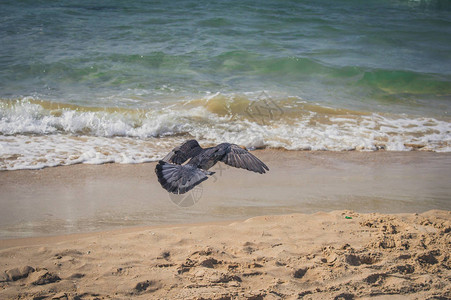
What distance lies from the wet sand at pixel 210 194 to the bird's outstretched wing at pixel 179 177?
1.06m

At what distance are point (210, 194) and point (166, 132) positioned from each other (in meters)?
2.71

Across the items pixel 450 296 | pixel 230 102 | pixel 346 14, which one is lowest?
pixel 450 296

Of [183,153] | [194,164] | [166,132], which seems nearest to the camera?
[194,164]

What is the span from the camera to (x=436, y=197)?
187 inches

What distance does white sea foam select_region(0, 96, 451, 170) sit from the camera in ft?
19.8

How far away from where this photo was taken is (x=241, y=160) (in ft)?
11.1

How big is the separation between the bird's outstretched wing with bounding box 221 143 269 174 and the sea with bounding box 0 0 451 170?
2554 millimetres

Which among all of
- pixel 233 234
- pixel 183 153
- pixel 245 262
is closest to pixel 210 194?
pixel 233 234

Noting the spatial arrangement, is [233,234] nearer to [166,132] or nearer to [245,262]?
[245,262]

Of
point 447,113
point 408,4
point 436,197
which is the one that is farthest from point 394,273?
point 408,4

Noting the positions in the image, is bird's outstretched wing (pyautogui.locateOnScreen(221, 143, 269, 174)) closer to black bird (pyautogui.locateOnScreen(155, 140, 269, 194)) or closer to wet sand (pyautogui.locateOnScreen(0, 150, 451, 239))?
black bird (pyautogui.locateOnScreen(155, 140, 269, 194))

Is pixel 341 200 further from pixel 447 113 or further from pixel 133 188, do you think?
pixel 447 113

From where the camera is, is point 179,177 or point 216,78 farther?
point 216,78

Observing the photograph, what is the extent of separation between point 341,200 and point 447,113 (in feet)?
17.1
